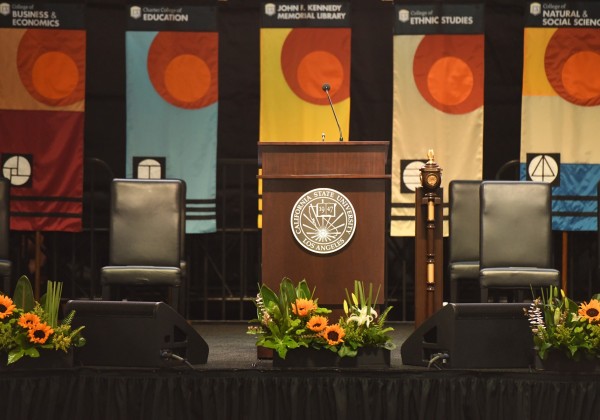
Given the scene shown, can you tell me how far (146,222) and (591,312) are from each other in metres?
2.87

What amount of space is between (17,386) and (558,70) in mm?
4634

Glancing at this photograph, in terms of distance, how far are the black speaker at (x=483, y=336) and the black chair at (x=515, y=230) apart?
147 cm

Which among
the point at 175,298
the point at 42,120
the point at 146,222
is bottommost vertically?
the point at 175,298

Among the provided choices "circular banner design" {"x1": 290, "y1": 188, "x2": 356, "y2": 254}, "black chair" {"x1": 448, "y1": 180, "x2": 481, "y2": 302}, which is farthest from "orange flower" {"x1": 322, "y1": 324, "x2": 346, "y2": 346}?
"black chair" {"x1": 448, "y1": 180, "x2": 481, "y2": 302}

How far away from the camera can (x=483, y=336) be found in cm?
396

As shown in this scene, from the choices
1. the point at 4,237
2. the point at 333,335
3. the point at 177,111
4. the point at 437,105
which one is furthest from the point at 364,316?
the point at 177,111

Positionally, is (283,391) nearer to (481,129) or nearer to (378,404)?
(378,404)

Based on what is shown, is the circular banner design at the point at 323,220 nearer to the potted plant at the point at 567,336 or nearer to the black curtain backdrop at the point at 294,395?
the black curtain backdrop at the point at 294,395

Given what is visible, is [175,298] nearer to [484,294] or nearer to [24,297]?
[24,297]

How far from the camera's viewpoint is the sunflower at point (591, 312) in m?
3.91

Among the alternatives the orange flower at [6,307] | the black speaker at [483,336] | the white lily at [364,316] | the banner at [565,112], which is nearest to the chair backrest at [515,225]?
the banner at [565,112]

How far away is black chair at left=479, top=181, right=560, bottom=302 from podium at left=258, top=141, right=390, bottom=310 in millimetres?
1332

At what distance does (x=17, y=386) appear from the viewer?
153 inches

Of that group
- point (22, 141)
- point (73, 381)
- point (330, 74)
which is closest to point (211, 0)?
point (330, 74)
